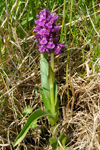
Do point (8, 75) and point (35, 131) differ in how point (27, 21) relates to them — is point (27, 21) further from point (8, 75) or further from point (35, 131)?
point (35, 131)

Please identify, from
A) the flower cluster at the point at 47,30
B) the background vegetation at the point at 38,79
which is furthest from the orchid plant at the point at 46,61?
the background vegetation at the point at 38,79

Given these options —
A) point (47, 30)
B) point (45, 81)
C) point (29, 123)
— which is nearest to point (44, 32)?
point (47, 30)

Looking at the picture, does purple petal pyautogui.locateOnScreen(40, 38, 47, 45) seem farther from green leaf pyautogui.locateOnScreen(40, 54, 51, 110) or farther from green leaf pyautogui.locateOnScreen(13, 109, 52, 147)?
green leaf pyautogui.locateOnScreen(13, 109, 52, 147)

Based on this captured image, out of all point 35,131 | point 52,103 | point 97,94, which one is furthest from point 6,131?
point 97,94

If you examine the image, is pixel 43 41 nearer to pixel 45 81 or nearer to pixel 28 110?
pixel 45 81

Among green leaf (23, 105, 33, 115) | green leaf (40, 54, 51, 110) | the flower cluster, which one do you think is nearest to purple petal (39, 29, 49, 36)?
the flower cluster

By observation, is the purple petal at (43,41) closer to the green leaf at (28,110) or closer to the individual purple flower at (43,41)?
the individual purple flower at (43,41)

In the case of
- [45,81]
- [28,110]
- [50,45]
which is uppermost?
[50,45]
